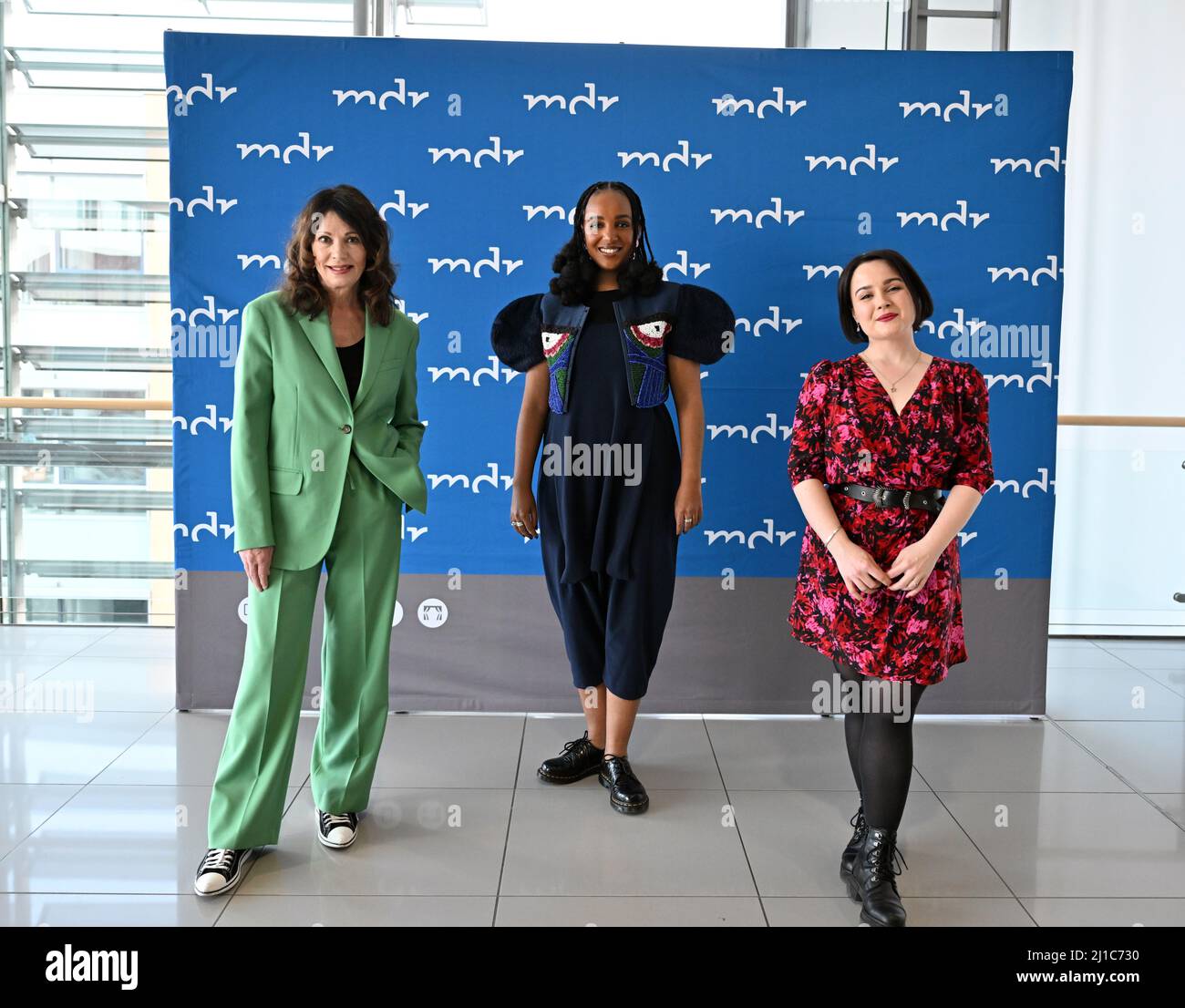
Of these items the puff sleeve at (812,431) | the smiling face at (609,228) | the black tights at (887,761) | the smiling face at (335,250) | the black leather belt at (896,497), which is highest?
the smiling face at (609,228)

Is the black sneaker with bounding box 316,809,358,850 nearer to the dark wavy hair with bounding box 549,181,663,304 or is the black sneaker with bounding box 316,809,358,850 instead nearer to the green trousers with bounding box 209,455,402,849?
the green trousers with bounding box 209,455,402,849

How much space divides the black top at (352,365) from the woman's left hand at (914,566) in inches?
54.4

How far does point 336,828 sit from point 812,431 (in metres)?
1.60

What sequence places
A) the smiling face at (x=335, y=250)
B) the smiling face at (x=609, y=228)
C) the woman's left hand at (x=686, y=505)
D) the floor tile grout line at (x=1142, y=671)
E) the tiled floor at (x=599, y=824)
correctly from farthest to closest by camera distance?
the floor tile grout line at (x=1142, y=671) < the woman's left hand at (x=686, y=505) < the smiling face at (x=609, y=228) < the smiling face at (x=335, y=250) < the tiled floor at (x=599, y=824)

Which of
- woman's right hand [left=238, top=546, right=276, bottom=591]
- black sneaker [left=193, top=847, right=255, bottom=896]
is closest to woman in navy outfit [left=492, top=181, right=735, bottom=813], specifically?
woman's right hand [left=238, top=546, right=276, bottom=591]

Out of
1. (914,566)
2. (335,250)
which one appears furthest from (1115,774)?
(335,250)

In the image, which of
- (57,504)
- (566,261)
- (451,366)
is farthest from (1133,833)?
(57,504)

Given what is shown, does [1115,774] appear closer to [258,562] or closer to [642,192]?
[642,192]

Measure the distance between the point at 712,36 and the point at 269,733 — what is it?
10.6 feet

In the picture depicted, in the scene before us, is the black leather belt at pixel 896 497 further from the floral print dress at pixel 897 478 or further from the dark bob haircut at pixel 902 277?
the dark bob haircut at pixel 902 277

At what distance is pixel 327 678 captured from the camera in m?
2.61

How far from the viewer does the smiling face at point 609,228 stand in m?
2.77

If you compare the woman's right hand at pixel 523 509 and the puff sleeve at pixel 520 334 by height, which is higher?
the puff sleeve at pixel 520 334

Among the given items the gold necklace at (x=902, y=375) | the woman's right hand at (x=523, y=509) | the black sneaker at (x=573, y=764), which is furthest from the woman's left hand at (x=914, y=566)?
the black sneaker at (x=573, y=764)
